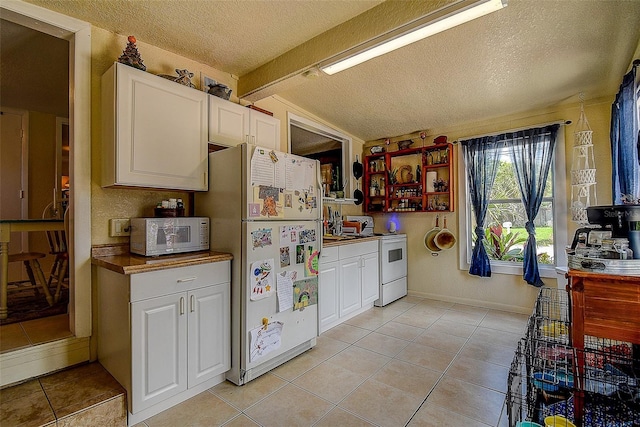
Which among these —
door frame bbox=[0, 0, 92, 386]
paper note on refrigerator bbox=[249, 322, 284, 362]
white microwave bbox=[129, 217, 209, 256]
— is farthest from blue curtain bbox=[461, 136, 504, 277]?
door frame bbox=[0, 0, 92, 386]

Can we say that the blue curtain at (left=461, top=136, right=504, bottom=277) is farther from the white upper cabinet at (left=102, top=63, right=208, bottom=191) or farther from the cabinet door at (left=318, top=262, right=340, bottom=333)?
the white upper cabinet at (left=102, top=63, right=208, bottom=191)

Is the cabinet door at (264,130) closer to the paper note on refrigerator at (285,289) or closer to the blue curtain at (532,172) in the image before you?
the paper note on refrigerator at (285,289)

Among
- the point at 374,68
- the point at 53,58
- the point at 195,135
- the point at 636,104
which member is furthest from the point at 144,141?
the point at 636,104

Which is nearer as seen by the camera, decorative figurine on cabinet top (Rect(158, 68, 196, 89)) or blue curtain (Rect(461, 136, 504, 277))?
decorative figurine on cabinet top (Rect(158, 68, 196, 89))

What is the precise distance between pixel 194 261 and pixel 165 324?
1.31 feet

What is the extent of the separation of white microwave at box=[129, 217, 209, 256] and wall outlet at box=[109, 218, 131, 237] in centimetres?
8

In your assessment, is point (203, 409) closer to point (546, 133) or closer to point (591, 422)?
point (591, 422)

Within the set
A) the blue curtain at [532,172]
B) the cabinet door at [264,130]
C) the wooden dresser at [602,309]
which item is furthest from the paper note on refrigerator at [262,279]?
the blue curtain at [532,172]

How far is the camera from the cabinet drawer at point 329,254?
292 centimetres

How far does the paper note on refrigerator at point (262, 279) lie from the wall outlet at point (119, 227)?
0.97m

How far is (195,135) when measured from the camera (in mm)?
2281

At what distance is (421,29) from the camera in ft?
6.31

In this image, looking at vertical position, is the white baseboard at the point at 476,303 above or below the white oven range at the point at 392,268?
below

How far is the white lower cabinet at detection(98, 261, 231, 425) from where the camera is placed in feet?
5.43
